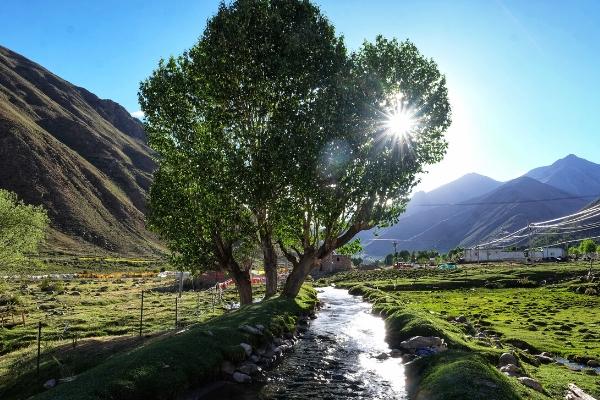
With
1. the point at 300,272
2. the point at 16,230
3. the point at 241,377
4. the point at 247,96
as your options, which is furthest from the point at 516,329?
the point at 16,230

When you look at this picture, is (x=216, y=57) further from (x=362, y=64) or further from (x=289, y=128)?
(x=362, y=64)

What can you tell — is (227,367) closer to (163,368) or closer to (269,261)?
(163,368)

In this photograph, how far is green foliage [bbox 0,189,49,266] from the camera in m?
54.7

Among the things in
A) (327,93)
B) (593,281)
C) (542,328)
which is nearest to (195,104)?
(327,93)

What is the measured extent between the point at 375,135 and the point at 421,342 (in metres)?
16.2

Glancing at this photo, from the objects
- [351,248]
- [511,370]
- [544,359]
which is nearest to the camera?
[511,370]

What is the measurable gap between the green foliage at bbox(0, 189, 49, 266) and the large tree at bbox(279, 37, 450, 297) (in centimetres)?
4030

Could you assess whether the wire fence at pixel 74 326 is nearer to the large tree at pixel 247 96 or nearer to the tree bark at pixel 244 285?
the tree bark at pixel 244 285

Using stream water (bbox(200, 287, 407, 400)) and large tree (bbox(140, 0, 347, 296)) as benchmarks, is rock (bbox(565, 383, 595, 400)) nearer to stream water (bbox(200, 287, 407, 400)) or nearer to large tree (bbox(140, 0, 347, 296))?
stream water (bbox(200, 287, 407, 400))

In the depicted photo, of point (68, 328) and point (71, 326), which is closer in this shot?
point (68, 328)

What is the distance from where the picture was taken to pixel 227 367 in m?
21.8

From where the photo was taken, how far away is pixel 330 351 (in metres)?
28.7

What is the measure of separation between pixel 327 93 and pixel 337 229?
1254 centimetres

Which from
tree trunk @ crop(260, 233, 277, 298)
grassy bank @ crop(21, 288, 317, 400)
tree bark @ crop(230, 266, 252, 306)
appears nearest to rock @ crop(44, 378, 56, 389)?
grassy bank @ crop(21, 288, 317, 400)
